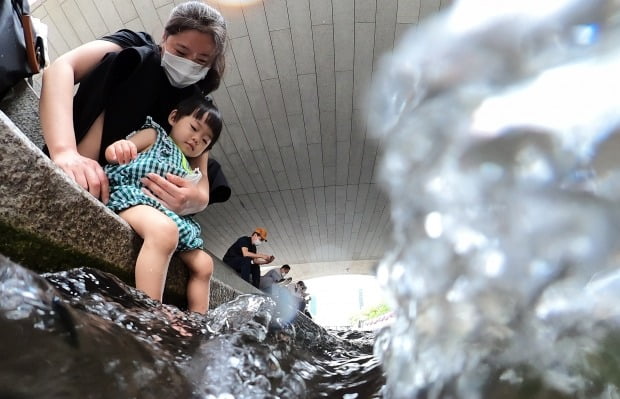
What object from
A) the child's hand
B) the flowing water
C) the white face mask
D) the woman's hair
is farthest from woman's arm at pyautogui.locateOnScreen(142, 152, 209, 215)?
the flowing water

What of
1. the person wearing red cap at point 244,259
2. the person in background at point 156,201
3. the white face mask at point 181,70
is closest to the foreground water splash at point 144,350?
the person in background at point 156,201

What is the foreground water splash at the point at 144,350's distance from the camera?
1.30 ft

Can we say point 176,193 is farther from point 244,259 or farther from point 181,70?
point 244,259

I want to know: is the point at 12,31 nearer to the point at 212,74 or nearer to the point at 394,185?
the point at 212,74

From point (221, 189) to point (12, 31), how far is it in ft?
2.95

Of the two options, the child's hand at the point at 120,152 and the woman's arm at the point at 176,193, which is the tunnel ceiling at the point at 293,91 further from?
the child's hand at the point at 120,152

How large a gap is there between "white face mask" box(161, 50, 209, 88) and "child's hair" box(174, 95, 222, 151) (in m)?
0.07

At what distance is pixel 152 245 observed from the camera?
1215 millimetres

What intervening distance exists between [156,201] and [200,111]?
443mm

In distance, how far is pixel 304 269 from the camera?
1179cm

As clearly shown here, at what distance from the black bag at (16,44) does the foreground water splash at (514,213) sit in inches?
50.2

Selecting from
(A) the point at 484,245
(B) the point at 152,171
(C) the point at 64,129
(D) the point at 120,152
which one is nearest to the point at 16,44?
(C) the point at 64,129

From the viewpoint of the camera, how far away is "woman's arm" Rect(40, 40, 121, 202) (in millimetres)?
1186

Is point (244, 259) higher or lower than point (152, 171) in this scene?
higher
